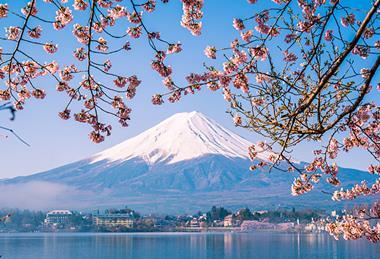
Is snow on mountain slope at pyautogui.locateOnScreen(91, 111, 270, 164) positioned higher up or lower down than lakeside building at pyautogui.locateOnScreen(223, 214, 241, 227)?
higher up

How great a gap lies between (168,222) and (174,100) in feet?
315

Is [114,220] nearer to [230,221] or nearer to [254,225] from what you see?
[230,221]

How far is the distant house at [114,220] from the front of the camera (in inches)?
3777

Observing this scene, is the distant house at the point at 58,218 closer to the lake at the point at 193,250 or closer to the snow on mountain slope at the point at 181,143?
the snow on mountain slope at the point at 181,143

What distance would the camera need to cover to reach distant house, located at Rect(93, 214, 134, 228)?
95.9 m

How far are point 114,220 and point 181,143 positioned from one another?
7573cm

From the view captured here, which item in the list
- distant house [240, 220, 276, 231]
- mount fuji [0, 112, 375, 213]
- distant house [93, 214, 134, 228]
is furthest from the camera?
mount fuji [0, 112, 375, 213]

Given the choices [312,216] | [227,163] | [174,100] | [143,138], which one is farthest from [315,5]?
[143,138]

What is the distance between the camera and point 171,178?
156625mm

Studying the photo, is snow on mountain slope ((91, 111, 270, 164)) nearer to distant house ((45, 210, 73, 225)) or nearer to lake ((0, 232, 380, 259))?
distant house ((45, 210, 73, 225))

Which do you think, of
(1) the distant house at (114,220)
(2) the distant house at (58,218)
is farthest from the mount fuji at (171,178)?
(1) the distant house at (114,220)

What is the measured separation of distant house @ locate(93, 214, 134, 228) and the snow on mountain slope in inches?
2539

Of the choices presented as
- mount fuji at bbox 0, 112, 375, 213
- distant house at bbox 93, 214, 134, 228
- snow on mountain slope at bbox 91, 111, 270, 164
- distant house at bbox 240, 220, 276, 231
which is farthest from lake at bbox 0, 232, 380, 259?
snow on mountain slope at bbox 91, 111, 270, 164

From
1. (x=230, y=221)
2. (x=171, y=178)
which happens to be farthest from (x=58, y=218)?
(x=171, y=178)
